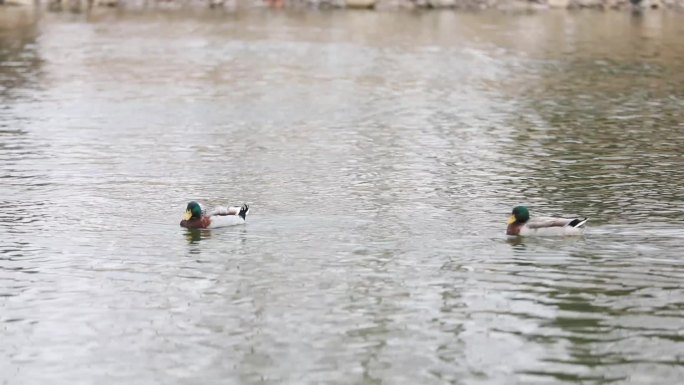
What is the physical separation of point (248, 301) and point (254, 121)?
1995 centimetres

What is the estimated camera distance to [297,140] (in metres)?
34.9

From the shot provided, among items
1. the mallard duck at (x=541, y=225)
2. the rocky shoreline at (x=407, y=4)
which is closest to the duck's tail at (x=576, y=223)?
the mallard duck at (x=541, y=225)

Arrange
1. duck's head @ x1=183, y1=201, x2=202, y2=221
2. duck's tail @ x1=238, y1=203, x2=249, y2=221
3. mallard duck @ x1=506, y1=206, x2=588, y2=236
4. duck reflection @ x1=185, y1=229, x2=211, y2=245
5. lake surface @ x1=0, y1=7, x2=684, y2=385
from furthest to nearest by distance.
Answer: duck's tail @ x1=238, y1=203, x2=249, y2=221 → duck's head @ x1=183, y1=201, x2=202, y2=221 → duck reflection @ x1=185, y1=229, x2=211, y2=245 → mallard duck @ x1=506, y1=206, x2=588, y2=236 → lake surface @ x1=0, y1=7, x2=684, y2=385

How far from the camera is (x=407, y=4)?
86.8m

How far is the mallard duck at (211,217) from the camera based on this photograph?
23438mm

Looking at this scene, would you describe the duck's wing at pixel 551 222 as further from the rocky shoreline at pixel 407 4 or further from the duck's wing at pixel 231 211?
the rocky shoreline at pixel 407 4

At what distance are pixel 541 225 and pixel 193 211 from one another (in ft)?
19.5

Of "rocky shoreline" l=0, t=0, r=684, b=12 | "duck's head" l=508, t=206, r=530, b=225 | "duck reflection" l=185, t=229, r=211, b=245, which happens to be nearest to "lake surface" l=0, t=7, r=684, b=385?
"duck reflection" l=185, t=229, r=211, b=245

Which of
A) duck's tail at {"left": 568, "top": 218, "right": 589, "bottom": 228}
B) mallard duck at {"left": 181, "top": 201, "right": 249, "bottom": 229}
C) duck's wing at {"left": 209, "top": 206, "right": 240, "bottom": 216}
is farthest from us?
duck's wing at {"left": 209, "top": 206, "right": 240, "bottom": 216}

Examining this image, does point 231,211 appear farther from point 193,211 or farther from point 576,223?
point 576,223

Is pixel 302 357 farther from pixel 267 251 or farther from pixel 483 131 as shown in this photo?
pixel 483 131

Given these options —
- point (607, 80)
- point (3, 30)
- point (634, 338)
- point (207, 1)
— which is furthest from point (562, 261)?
point (207, 1)

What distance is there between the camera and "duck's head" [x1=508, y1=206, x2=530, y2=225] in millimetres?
22594

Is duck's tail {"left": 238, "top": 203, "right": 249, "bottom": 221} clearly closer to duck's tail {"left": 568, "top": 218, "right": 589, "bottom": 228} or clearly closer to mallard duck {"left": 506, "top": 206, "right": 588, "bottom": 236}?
mallard duck {"left": 506, "top": 206, "right": 588, "bottom": 236}
